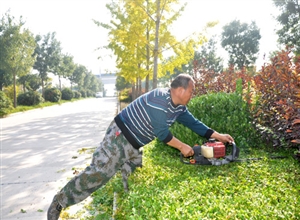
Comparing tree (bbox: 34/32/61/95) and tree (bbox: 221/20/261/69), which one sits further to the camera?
tree (bbox: 221/20/261/69)

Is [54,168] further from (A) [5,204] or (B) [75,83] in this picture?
(B) [75,83]

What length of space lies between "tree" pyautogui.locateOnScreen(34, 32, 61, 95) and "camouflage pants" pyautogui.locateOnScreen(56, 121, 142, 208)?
29.5 m

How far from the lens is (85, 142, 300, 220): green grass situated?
230 cm

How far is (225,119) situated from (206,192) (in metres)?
Result: 2.11

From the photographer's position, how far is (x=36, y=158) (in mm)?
5656

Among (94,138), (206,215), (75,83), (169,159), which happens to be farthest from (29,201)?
(75,83)

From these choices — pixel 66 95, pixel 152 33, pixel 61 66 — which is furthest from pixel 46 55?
pixel 152 33

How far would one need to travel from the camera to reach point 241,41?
4075 centimetres

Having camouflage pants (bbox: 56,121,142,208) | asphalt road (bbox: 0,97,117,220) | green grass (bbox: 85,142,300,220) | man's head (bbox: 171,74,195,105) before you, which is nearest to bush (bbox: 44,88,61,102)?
asphalt road (bbox: 0,97,117,220)

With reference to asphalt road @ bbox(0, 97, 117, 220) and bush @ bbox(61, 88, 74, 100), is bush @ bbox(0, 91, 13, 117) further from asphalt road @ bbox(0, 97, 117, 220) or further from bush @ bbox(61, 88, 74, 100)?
bush @ bbox(61, 88, 74, 100)

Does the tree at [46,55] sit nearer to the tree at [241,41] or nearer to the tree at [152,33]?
the tree at [152,33]

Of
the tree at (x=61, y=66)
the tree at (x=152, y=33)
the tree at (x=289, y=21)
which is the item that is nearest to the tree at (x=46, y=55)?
the tree at (x=61, y=66)

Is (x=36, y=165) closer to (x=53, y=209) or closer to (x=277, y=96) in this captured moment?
(x=53, y=209)

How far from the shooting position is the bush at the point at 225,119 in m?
4.57
